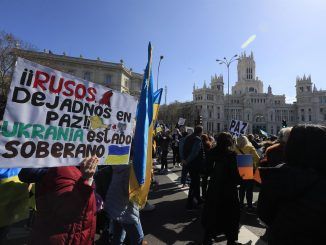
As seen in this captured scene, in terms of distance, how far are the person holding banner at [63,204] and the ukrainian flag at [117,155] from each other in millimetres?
341

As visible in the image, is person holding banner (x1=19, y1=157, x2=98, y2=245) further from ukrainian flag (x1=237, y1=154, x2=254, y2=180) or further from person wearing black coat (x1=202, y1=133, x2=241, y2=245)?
ukrainian flag (x1=237, y1=154, x2=254, y2=180)

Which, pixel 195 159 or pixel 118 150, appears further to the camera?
pixel 195 159

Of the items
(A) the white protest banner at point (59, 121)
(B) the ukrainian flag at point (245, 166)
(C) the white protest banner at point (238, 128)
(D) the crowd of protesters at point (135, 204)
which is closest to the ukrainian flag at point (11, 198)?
(D) the crowd of protesters at point (135, 204)

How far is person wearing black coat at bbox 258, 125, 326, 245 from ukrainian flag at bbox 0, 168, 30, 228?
89.4 inches

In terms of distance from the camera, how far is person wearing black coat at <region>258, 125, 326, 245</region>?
6.25 ft

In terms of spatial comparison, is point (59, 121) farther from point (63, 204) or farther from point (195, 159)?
point (195, 159)

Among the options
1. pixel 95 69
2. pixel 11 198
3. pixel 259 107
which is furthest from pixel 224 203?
pixel 259 107

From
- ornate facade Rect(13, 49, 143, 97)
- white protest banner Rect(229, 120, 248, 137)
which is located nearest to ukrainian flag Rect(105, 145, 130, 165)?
white protest banner Rect(229, 120, 248, 137)

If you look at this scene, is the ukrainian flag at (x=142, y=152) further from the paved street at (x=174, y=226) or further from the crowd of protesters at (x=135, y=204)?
the paved street at (x=174, y=226)

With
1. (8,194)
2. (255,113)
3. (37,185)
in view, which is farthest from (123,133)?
(255,113)

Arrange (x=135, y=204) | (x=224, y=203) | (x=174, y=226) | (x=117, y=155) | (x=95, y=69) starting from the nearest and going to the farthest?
(x=117, y=155)
(x=135, y=204)
(x=224, y=203)
(x=174, y=226)
(x=95, y=69)

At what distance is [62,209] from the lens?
7.55 ft

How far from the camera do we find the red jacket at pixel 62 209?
2262 mm

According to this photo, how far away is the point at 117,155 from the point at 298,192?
173cm
